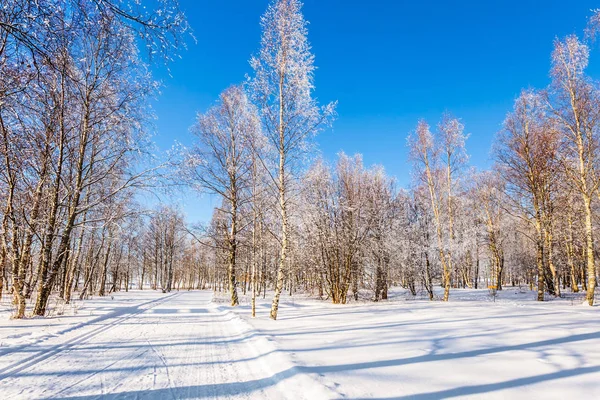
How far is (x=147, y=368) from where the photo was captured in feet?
15.4

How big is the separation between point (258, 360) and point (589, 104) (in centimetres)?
1859

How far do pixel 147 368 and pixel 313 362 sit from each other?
261cm

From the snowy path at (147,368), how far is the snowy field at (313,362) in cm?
2

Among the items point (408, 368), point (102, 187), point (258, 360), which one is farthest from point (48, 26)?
point (102, 187)

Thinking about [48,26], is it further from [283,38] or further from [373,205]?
[373,205]

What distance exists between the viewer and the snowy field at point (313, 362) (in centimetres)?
364

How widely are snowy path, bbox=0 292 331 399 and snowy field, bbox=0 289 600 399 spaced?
0.02 meters

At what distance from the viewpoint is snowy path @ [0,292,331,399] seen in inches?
146

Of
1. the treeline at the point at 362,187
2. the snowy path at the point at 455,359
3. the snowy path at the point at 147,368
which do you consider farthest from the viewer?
the treeline at the point at 362,187

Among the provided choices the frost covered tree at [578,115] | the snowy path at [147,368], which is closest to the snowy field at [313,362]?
the snowy path at [147,368]

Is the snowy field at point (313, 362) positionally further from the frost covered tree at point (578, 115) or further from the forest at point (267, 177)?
the frost covered tree at point (578, 115)

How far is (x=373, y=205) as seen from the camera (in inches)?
800

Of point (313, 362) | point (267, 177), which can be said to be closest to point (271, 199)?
point (267, 177)

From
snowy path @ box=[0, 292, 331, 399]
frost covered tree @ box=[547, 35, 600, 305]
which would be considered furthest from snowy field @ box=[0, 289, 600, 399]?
frost covered tree @ box=[547, 35, 600, 305]
